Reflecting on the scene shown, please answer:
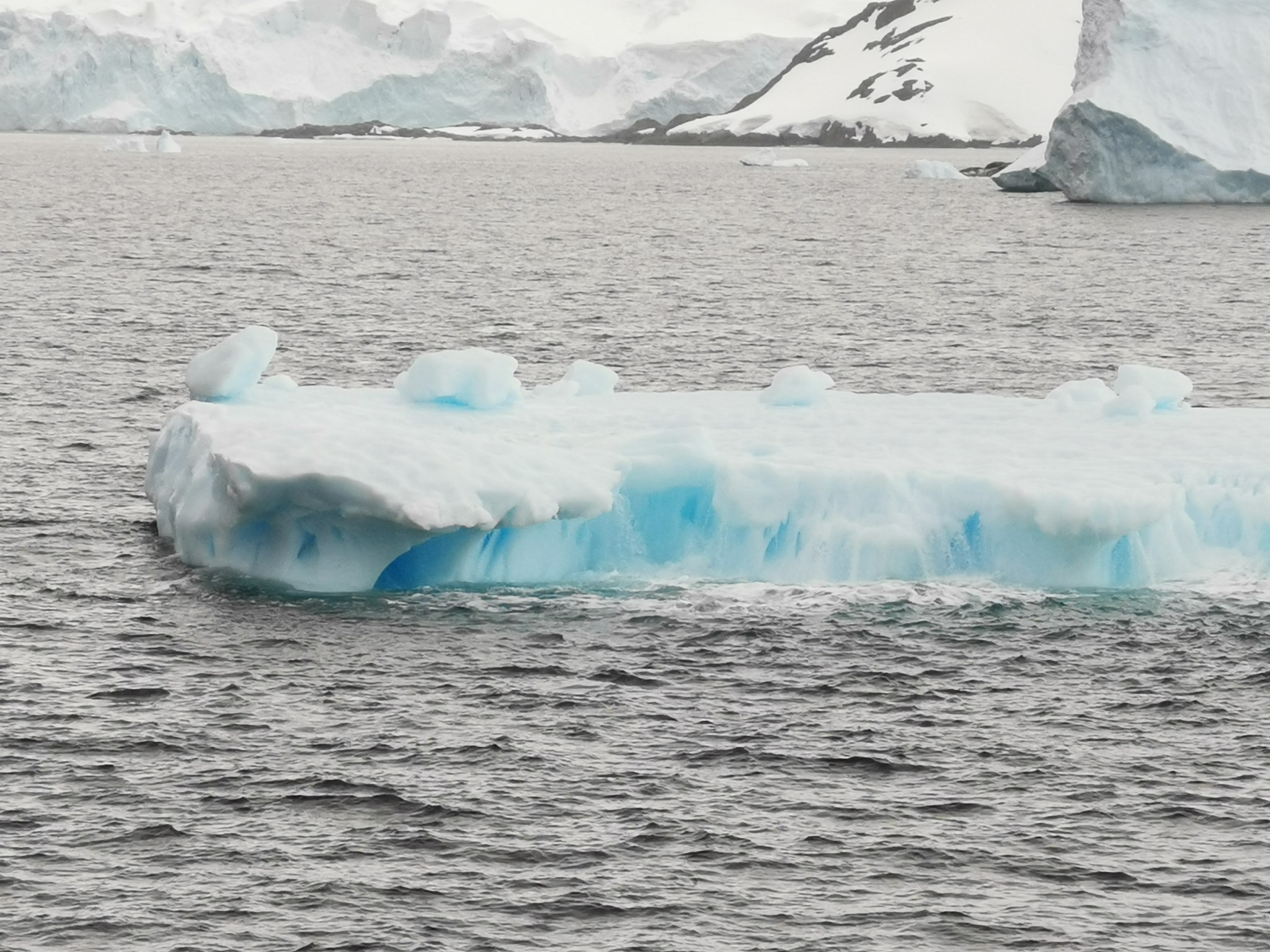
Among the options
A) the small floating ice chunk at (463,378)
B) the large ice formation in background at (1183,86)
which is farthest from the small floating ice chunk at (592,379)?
the large ice formation in background at (1183,86)

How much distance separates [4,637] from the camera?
925 inches

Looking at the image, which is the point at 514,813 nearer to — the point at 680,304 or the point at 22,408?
the point at 22,408

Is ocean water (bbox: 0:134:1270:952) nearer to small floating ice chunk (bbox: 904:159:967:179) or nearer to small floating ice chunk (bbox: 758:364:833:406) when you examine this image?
small floating ice chunk (bbox: 758:364:833:406)

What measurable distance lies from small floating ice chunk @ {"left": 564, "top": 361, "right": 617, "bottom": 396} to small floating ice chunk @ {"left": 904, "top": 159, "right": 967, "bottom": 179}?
122256 mm

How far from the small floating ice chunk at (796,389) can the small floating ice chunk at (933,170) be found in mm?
123730

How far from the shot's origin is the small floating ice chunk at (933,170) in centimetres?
15412

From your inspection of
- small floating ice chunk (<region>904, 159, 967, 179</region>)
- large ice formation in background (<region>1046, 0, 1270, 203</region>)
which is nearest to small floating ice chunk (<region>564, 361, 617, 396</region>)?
large ice formation in background (<region>1046, 0, 1270, 203</region>)

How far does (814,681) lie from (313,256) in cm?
6144

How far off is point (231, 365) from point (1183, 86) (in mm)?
67951

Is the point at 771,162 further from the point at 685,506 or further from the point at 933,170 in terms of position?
the point at 685,506

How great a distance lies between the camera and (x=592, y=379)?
34.1m

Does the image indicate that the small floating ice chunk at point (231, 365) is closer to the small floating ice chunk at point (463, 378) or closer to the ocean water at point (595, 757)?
the small floating ice chunk at point (463, 378)

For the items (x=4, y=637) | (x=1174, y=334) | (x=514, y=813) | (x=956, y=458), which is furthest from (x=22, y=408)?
(x=1174, y=334)

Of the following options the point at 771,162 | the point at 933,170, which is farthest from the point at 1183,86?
the point at 771,162
